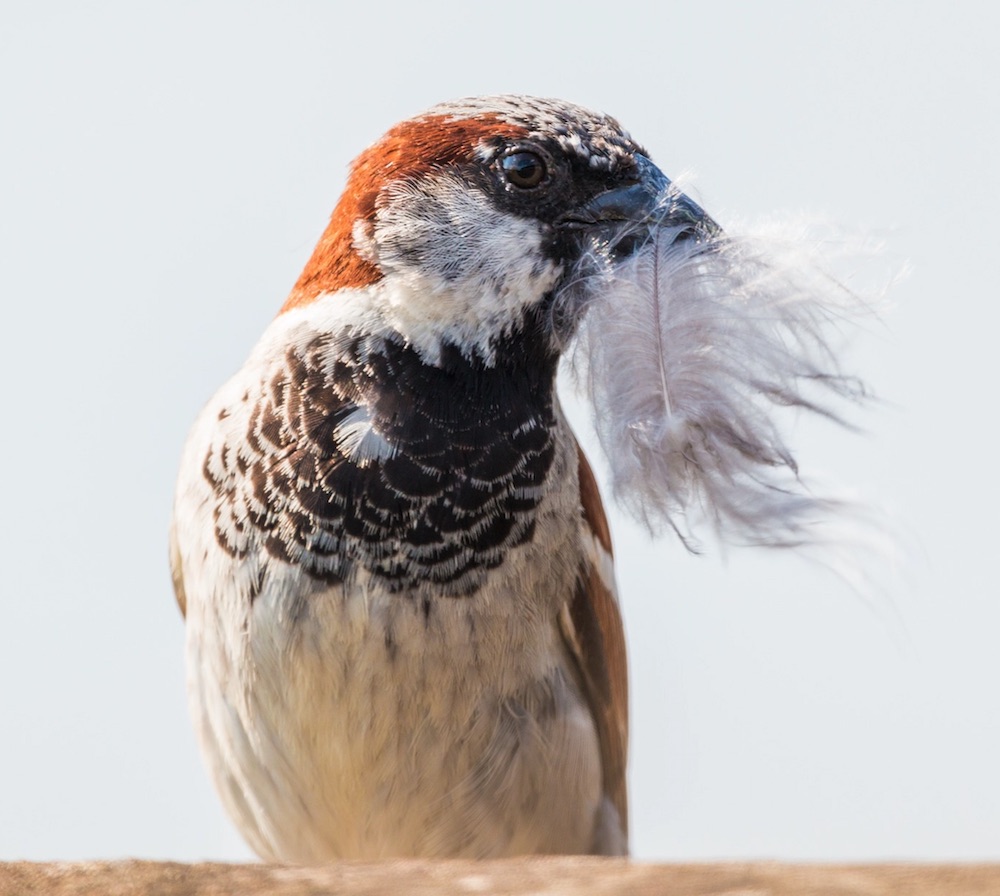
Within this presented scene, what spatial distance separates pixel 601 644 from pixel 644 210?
1252mm

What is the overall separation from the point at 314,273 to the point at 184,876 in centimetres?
200

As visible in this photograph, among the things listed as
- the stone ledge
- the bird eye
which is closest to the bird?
the bird eye

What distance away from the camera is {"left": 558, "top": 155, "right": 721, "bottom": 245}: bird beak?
12.0 feet

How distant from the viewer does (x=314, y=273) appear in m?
3.89

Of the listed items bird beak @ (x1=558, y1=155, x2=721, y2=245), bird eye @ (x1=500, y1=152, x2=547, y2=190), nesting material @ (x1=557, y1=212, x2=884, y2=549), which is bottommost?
nesting material @ (x1=557, y1=212, x2=884, y2=549)

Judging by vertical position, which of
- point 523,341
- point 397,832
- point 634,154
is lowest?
point 397,832

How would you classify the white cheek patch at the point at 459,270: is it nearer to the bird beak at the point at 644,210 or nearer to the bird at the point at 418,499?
the bird at the point at 418,499

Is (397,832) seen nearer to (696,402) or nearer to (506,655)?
(506,655)

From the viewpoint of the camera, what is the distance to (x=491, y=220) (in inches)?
144

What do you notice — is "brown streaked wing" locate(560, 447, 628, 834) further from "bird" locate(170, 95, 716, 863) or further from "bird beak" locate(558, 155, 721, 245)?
"bird beak" locate(558, 155, 721, 245)

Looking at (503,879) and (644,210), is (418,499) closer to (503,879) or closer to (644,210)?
(644,210)

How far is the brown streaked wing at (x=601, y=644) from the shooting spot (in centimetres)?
Result: 396

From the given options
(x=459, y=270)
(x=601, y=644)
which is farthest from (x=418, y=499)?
(x=601, y=644)

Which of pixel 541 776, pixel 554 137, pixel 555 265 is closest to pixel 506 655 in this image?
pixel 541 776
